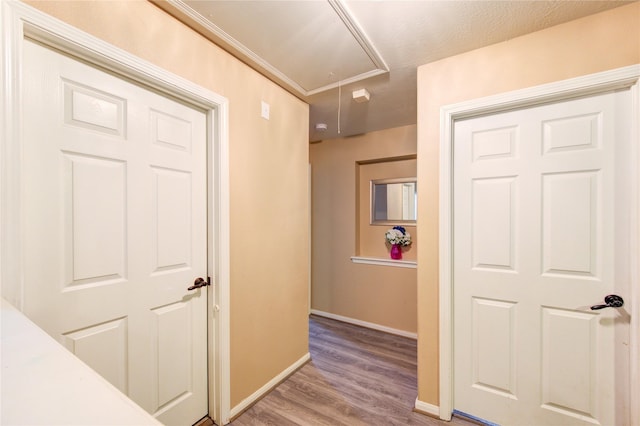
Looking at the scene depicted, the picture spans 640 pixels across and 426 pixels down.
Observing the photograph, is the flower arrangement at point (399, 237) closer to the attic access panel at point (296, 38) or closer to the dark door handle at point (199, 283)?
the attic access panel at point (296, 38)

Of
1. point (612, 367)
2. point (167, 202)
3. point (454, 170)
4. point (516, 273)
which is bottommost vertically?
point (612, 367)

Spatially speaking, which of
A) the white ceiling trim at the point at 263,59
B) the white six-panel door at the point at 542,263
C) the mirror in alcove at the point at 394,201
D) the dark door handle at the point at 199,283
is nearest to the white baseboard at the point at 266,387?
the dark door handle at the point at 199,283

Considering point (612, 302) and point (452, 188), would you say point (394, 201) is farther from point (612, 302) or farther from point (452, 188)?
point (612, 302)

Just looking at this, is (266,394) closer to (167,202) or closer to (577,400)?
(167,202)

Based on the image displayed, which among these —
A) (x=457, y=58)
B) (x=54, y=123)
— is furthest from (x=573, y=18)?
(x=54, y=123)

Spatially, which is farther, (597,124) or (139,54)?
(597,124)

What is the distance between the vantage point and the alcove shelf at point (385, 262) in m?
3.14

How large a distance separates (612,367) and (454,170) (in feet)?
4.48

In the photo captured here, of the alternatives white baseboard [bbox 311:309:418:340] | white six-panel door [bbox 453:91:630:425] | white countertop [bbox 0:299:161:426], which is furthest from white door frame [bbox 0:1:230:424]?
white baseboard [bbox 311:309:418:340]

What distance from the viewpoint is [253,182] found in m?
1.99

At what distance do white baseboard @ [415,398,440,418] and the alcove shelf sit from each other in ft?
4.58

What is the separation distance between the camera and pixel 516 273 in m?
1.72

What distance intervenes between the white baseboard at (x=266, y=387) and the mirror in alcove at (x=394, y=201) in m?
1.82

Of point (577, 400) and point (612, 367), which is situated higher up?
point (612, 367)
